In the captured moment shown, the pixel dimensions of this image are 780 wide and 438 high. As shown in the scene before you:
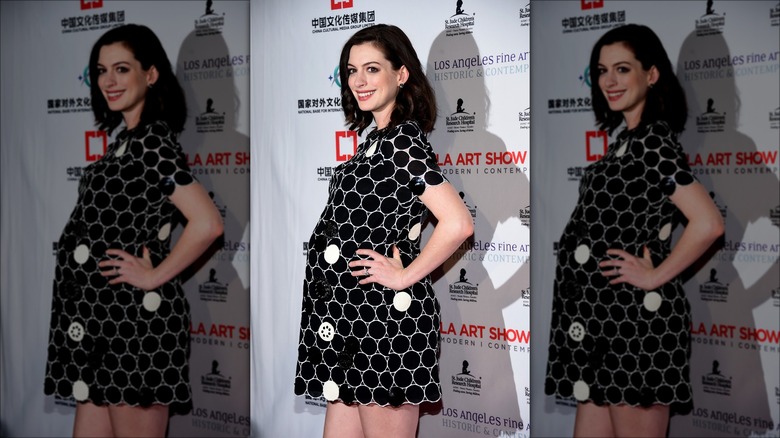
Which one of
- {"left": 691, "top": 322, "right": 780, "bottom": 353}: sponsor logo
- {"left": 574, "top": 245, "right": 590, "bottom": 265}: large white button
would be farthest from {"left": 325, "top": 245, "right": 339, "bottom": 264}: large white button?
{"left": 691, "top": 322, "right": 780, "bottom": 353}: sponsor logo

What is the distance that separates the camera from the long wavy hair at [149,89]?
110 inches

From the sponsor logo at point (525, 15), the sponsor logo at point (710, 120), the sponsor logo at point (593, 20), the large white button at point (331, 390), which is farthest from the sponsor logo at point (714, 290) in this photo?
the large white button at point (331, 390)

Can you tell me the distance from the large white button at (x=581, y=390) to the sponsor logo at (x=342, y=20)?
1393 millimetres

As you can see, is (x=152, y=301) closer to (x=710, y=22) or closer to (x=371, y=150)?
(x=371, y=150)

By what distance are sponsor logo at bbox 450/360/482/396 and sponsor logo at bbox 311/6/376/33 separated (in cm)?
123

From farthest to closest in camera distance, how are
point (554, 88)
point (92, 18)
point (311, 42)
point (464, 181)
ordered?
point (92, 18) → point (311, 42) → point (464, 181) → point (554, 88)

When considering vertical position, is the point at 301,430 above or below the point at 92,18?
below

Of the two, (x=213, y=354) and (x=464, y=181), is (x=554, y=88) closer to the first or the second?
(x=464, y=181)

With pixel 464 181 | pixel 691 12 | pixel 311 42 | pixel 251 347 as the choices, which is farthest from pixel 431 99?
pixel 251 347

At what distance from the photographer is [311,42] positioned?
2.72 meters

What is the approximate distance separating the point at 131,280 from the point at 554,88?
167cm

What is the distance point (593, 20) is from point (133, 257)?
181 centimetres

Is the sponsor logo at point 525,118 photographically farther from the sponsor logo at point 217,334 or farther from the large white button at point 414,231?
the sponsor logo at point 217,334

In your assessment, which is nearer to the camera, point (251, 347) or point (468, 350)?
point (468, 350)
